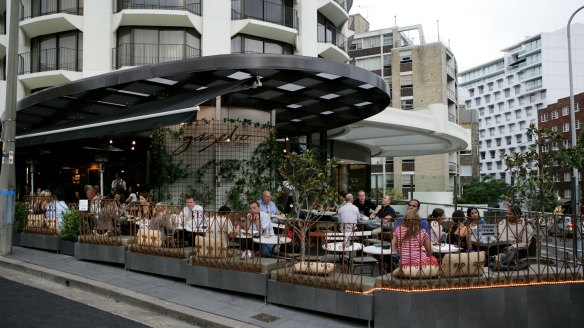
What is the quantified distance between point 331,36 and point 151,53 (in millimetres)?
10103

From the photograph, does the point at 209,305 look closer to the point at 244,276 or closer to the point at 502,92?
the point at 244,276

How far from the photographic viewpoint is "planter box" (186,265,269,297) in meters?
7.49

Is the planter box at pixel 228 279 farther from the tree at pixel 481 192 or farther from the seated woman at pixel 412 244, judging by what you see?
the tree at pixel 481 192

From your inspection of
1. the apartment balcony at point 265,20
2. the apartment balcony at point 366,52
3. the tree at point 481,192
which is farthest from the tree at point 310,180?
the apartment balcony at point 366,52

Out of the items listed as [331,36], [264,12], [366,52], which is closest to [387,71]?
[366,52]

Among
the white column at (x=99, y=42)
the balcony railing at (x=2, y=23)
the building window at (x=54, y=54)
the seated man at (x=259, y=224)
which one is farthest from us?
the balcony railing at (x=2, y=23)

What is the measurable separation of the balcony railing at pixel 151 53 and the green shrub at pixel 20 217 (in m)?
8.20

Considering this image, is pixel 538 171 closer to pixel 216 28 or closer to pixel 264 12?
pixel 216 28

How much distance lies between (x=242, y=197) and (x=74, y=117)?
20.1ft

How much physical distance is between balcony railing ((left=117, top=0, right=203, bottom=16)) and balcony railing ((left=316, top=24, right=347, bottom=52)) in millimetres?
6555

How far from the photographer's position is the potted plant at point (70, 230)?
10820mm

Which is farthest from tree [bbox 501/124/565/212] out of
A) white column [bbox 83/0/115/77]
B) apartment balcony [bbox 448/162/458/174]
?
apartment balcony [bbox 448/162/458/174]

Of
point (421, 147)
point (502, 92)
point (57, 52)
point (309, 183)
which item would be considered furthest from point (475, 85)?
point (309, 183)

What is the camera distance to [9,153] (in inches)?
448
